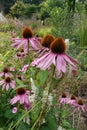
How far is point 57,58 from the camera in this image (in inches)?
53.7

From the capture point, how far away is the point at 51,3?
18000mm

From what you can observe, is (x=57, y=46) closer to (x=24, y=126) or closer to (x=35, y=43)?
(x=35, y=43)

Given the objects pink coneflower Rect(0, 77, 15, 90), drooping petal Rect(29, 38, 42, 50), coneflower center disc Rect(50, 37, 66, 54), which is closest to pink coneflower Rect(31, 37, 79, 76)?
coneflower center disc Rect(50, 37, 66, 54)

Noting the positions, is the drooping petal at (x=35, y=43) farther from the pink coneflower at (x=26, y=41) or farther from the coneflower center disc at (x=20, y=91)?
the coneflower center disc at (x=20, y=91)

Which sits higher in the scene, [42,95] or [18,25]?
[42,95]

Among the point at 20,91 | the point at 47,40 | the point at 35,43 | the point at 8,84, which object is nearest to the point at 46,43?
the point at 47,40

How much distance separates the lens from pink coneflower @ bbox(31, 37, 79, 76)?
134 cm

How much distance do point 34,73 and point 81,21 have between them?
5.82m

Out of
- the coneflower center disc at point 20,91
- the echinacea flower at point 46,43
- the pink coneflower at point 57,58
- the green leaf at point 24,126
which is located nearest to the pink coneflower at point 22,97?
the coneflower center disc at point 20,91

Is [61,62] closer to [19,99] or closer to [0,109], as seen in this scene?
[19,99]

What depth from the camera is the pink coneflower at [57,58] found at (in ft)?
4.40

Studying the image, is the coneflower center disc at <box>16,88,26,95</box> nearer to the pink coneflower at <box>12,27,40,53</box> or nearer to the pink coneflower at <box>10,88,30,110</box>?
the pink coneflower at <box>10,88,30,110</box>

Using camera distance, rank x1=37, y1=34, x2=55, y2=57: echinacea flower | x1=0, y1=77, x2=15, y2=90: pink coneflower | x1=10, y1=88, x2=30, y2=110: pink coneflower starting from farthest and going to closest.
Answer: x1=0, y1=77, x2=15, y2=90: pink coneflower
x1=10, y1=88, x2=30, y2=110: pink coneflower
x1=37, y1=34, x2=55, y2=57: echinacea flower

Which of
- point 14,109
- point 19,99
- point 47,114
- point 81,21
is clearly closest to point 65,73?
point 47,114
